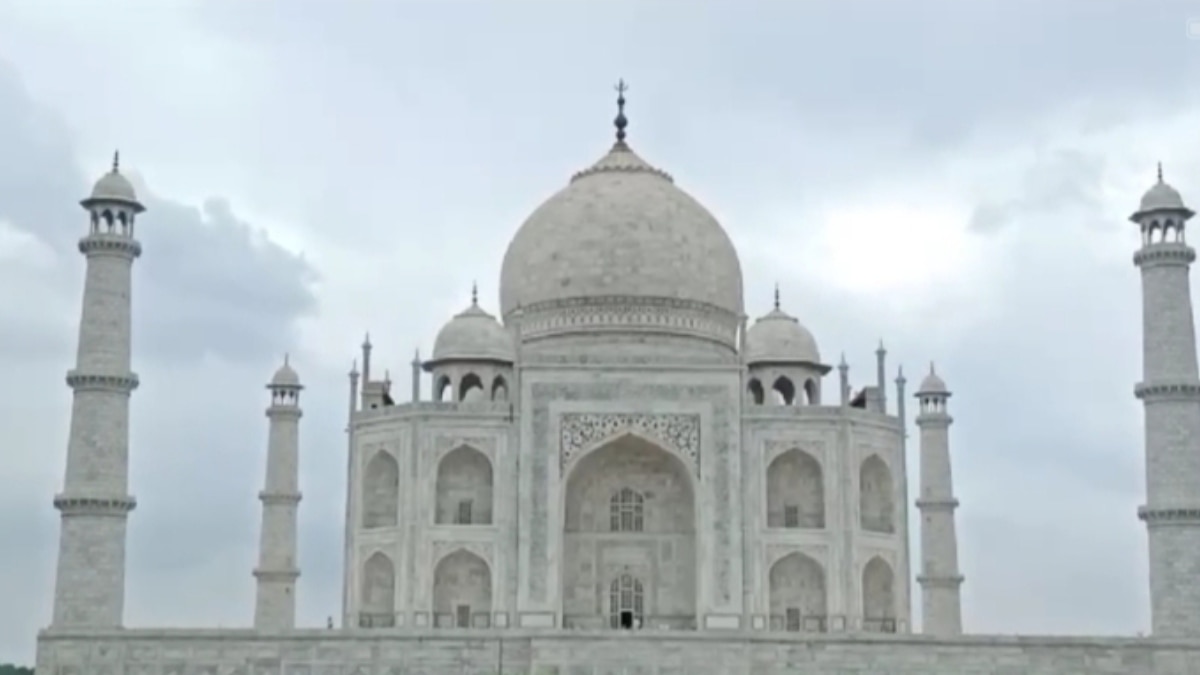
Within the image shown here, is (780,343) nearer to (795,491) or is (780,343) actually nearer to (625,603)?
(795,491)

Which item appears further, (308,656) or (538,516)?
(538,516)

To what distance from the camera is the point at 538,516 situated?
2142 centimetres

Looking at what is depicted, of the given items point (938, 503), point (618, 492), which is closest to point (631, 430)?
A: point (618, 492)

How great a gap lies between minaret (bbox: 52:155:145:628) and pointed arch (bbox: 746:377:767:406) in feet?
29.1

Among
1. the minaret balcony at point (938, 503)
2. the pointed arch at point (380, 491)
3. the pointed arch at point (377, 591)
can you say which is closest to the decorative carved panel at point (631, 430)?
the pointed arch at point (380, 491)

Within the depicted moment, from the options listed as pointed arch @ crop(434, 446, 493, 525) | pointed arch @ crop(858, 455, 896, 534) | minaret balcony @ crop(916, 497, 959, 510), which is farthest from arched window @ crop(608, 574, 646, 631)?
minaret balcony @ crop(916, 497, 959, 510)

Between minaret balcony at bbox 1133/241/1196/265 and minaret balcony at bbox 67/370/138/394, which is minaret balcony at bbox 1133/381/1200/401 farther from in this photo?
minaret balcony at bbox 67/370/138/394

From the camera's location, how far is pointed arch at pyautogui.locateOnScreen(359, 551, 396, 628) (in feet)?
72.2

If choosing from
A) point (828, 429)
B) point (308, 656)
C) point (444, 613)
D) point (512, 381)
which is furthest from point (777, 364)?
point (308, 656)

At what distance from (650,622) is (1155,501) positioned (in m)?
6.64

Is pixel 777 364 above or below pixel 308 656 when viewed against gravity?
above

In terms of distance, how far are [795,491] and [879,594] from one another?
184 cm

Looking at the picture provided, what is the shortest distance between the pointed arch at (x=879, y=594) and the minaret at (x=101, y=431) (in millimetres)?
9672

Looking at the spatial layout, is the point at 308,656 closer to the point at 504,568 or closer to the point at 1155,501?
the point at 504,568
